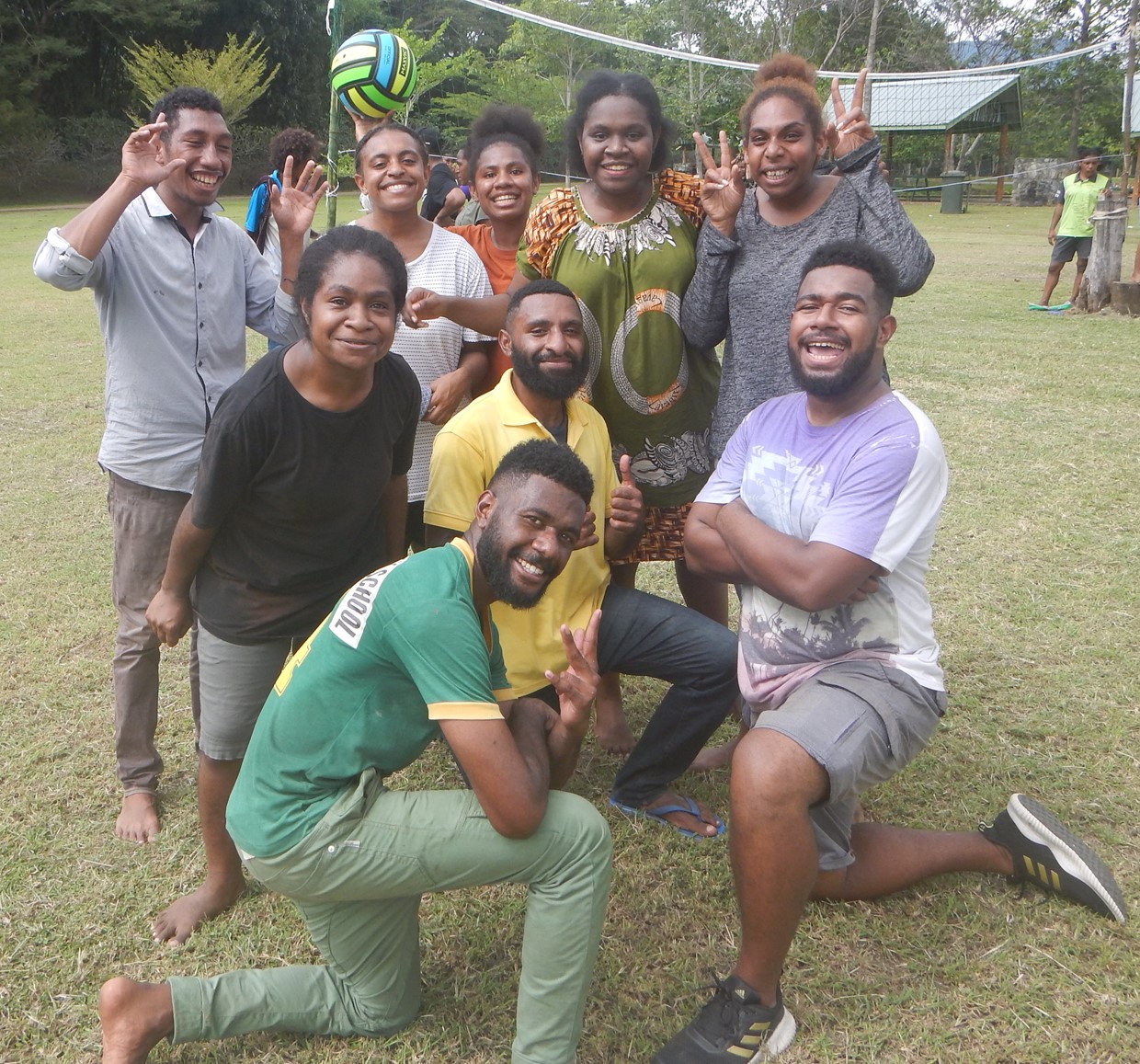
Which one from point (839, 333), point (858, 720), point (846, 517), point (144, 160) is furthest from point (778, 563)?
point (144, 160)

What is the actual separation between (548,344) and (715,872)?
65.2 inches

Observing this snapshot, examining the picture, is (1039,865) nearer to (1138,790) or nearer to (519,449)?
(1138,790)

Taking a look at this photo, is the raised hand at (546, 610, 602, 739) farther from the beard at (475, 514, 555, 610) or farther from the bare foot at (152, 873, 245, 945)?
the bare foot at (152, 873, 245, 945)

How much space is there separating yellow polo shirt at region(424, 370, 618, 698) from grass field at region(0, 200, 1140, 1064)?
0.71 metres

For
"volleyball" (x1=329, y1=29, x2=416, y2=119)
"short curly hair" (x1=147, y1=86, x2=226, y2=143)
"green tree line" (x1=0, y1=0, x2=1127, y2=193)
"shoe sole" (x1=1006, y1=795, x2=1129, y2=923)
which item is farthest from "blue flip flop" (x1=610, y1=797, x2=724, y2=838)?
"green tree line" (x1=0, y1=0, x2=1127, y2=193)

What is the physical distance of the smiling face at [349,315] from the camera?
2.61 m

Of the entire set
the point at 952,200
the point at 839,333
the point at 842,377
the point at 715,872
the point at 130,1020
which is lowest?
the point at 952,200

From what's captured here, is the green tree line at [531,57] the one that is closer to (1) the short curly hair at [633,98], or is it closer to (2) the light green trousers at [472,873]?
(1) the short curly hair at [633,98]

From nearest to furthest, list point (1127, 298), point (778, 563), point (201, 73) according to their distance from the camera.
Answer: point (778, 563)
point (1127, 298)
point (201, 73)

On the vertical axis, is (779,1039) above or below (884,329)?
below

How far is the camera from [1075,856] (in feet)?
9.61

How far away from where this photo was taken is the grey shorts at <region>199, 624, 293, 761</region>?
292 cm

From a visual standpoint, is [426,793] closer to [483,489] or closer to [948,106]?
[483,489]

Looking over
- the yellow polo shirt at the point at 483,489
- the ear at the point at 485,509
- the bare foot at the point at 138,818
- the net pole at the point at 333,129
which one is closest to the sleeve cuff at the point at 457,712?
the ear at the point at 485,509
